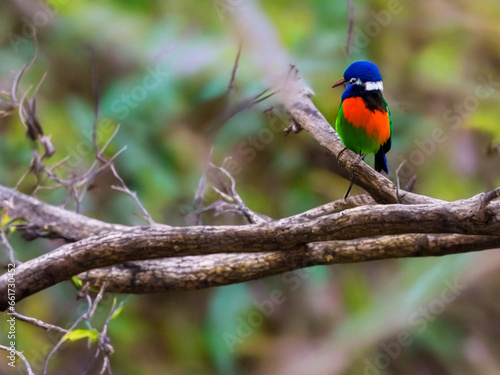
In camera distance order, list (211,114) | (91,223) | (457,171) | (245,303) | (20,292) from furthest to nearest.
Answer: (211,114)
(245,303)
(457,171)
(91,223)
(20,292)

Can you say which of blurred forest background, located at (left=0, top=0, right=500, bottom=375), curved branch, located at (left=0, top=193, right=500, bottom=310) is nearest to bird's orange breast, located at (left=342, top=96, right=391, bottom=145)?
curved branch, located at (left=0, top=193, right=500, bottom=310)

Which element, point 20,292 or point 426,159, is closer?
point 20,292

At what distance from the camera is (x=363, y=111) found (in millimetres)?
1207

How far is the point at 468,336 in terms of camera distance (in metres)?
2.54

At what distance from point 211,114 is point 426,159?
2.99 feet

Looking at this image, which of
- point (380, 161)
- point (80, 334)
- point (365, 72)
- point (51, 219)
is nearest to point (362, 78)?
point (365, 72)

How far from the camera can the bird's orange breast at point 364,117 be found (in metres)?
1.21

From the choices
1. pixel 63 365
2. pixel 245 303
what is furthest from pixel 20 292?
pixel 63 365

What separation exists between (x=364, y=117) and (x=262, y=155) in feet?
4.90

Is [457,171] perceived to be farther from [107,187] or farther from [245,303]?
[107,187]

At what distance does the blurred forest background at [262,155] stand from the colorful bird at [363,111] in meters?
1.04

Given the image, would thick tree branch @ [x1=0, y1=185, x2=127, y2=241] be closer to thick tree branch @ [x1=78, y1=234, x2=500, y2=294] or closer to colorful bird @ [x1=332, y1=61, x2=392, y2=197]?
thick tree branch @ [x1=78, y1=234, x2=500, y2=294]

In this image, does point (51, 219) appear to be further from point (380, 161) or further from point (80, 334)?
point (380, 161)

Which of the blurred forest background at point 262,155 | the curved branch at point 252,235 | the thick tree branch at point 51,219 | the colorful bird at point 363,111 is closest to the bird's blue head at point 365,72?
the colorful bird at point 363,111
